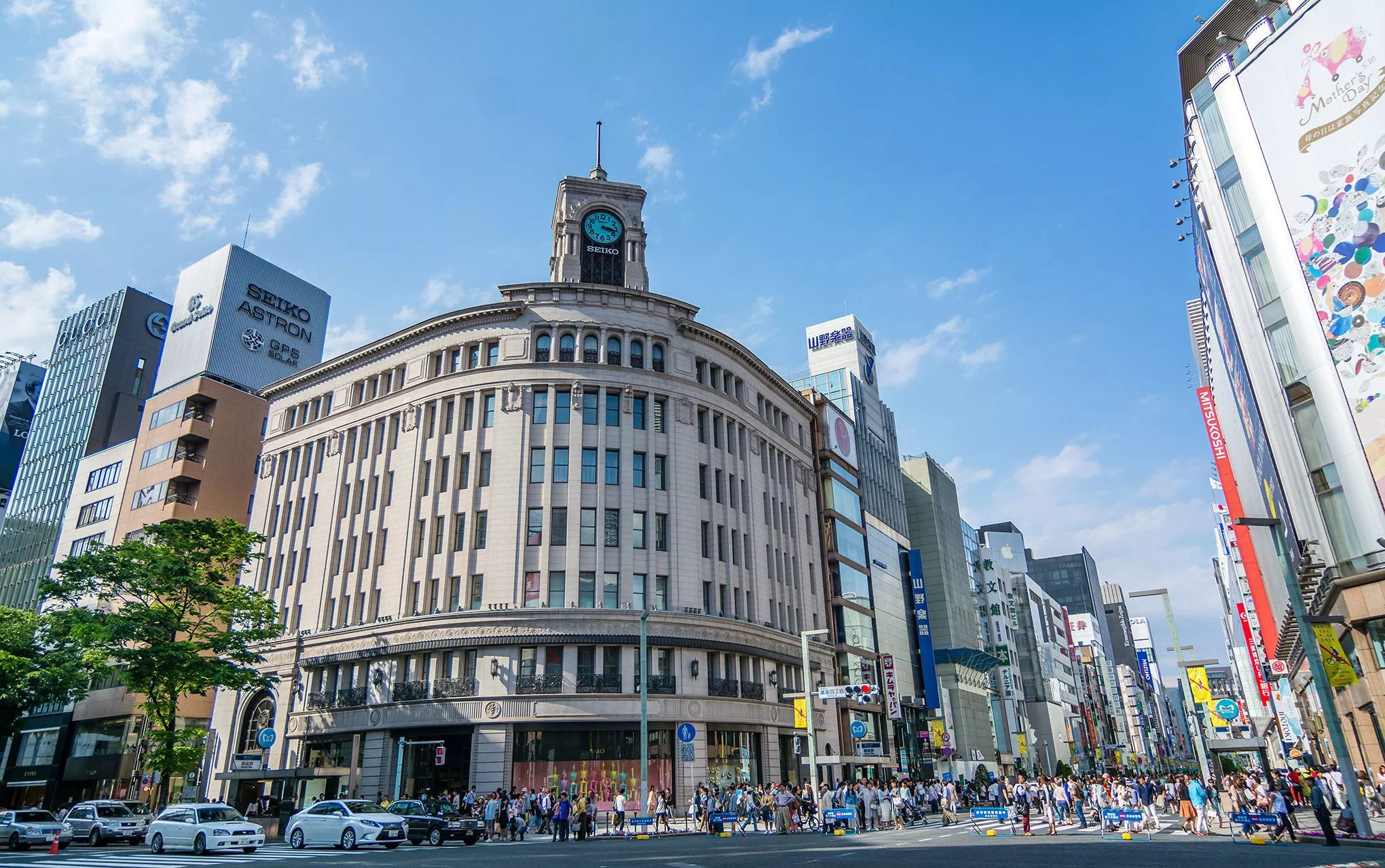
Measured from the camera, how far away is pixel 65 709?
203ft

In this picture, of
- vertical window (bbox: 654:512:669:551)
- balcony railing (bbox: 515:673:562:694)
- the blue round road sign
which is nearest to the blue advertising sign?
vertical window (bbox: 654:512:669:551)

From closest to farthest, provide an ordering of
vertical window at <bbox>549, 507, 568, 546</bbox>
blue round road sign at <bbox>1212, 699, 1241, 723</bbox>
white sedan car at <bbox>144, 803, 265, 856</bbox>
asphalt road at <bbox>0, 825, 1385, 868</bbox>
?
asphalt road at <bbox>0, 825, 1385, 868</bbox>, white sedan car at <bbox>144, 803, 265, 856</bbox>, blue round road sign at <bbox>1212, 699, 1241, 723</bbox>, vertical window at <bbox>549, 507, 568, 546</bbox>

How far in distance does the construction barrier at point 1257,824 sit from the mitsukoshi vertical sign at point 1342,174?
1094cm

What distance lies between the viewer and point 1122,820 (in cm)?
2864

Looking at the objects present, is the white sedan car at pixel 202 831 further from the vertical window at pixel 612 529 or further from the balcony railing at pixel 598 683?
the vertical window at pixel 612 529

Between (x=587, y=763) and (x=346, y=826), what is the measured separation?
14155 millimetres

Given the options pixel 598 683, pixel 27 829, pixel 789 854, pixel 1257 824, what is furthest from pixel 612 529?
pixel 1257 824

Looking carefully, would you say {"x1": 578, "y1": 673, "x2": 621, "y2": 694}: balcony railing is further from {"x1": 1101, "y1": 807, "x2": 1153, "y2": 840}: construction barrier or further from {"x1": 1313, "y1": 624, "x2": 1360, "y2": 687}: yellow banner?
{"x1": 1313, "y1": 624, "x2": 1360, "y2": 687}: yellow banner

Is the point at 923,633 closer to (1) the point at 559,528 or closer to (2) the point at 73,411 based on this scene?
(1) the point at 559,528

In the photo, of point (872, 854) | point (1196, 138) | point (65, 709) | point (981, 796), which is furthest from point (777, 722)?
point (65, 709)

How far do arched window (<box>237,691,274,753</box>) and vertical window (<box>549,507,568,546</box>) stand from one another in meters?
19.7

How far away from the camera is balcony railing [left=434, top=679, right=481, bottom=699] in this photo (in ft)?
129

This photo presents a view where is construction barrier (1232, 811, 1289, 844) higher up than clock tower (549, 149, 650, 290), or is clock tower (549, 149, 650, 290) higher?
clock tower (549, 149, 650, 290)

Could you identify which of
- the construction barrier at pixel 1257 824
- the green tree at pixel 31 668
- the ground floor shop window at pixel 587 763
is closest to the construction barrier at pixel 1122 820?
the construction barrier at pixel 1257 824
